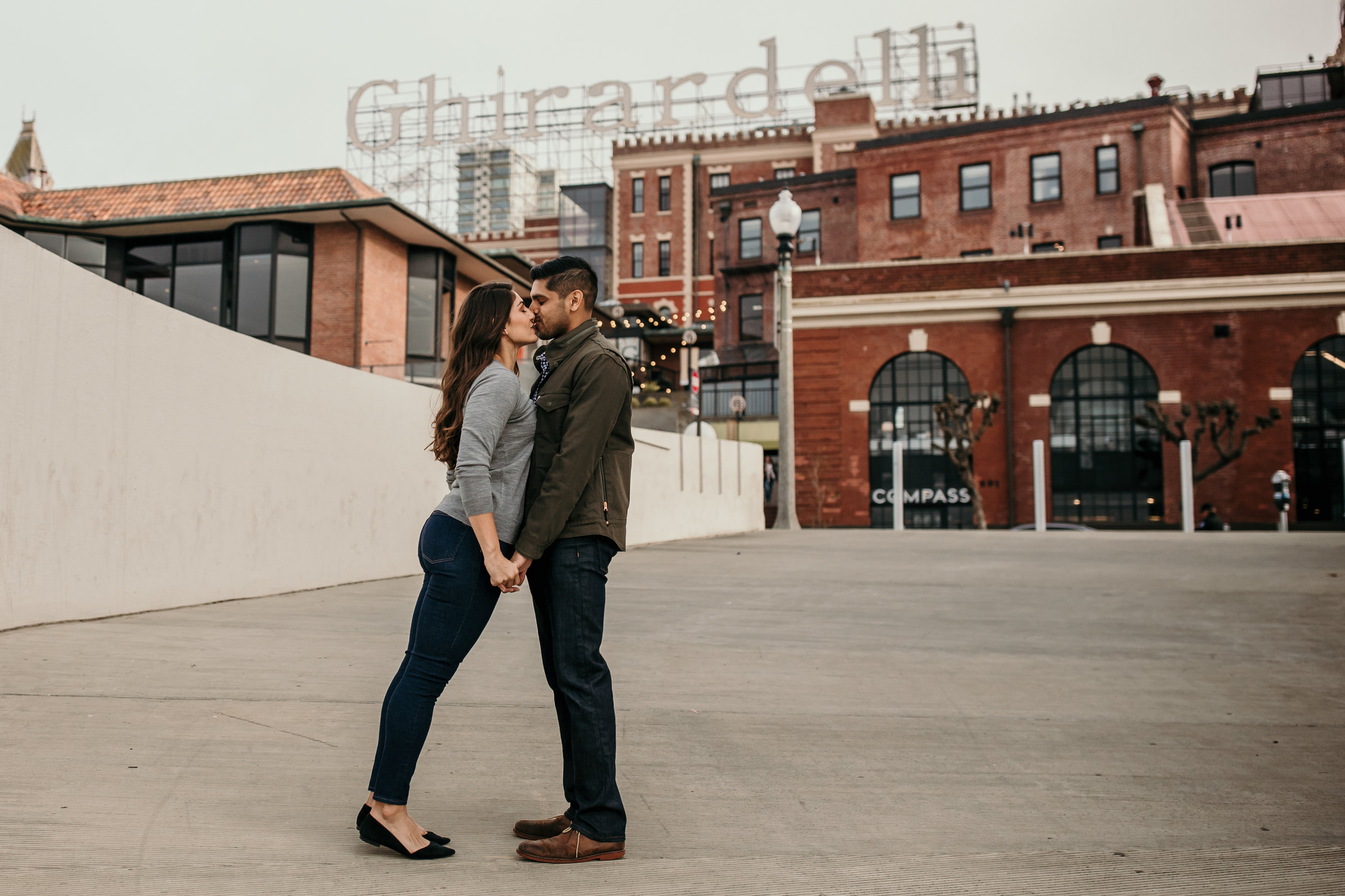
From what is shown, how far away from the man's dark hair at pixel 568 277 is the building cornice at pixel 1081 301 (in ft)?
93.1

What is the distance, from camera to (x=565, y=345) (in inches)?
123

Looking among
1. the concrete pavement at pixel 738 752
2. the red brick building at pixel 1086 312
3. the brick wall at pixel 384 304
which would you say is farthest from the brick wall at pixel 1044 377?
the concrete pavement at pixel 738 752

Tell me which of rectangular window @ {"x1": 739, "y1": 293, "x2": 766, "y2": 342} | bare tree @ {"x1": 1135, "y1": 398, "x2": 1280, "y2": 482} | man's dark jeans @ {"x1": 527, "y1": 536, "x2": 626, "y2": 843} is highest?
rectangular window @ {"x1": 739, "y1": 293, "x2": 766, "y2": 342}

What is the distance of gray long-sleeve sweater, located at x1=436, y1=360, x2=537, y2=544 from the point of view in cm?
290

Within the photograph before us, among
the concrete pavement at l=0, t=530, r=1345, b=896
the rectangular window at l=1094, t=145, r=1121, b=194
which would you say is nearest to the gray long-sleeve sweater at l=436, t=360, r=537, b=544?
the concrete pavement at l=0, t=530, r=1345, b=896

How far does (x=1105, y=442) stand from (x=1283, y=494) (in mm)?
4759

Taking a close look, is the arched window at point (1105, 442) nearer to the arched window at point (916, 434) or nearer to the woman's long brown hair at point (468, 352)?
the arched window at point (916, 434)

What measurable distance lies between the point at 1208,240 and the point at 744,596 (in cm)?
3028

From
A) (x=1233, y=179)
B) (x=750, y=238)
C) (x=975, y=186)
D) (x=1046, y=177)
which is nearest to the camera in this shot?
(x=1046, y=177)

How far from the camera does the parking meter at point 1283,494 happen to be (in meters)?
27.2

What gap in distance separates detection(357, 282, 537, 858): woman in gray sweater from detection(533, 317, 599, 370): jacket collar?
0.08m

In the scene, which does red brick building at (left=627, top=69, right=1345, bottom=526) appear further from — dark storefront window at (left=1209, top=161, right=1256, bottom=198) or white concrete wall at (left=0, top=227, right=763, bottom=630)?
white concrete wall at (left=0, top=227, right=763, bottom=630)

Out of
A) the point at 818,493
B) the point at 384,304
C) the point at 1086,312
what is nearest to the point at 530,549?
the point at 384,304

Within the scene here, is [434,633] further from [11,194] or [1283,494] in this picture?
[1283,494]
